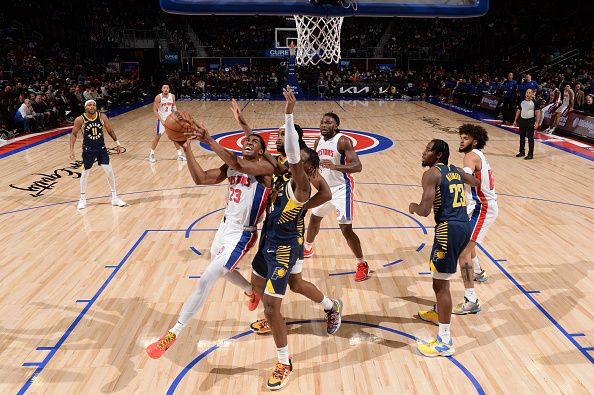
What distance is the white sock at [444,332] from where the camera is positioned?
4.44 metres

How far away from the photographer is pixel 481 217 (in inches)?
213

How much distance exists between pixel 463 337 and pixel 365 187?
539 centimetres

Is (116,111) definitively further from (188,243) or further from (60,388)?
(60,388)

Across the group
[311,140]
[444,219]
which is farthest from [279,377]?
[311,140]

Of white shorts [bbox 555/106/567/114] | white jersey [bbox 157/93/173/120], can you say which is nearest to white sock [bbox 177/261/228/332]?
white jersey [bbox 157/93/173/120]

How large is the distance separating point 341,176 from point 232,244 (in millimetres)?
2026

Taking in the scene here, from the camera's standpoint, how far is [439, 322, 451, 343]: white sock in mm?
4438

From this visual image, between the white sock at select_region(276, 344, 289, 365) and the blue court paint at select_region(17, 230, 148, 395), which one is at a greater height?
the white sock at select_region(276, 344, 289, 365)

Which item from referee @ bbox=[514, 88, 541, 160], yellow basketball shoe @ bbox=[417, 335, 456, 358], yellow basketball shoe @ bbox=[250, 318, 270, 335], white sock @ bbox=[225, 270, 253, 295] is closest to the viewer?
yellow basketball shoe @ bbox=[417, 335, 456, 358]

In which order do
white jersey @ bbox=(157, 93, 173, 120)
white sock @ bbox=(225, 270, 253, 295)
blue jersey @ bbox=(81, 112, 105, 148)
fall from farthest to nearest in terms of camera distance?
white jersey @ bbox=(157, 93, 173, 120), blue jersey @ bbox=(81, 112, 105, 148), white sock @ bbox=(225, 270, 253, 295)

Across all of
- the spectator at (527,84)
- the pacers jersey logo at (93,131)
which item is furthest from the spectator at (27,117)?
the spectator at (527,84)

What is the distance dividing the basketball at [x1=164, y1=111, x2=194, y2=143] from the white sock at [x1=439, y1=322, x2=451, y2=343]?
2633mm

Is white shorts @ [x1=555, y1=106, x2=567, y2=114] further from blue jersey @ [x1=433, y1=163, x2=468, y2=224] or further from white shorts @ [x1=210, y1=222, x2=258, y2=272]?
white shorts @ [x1=210, y1=222, x2=258, y2=272]

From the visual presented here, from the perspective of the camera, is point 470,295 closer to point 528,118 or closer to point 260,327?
point 260,327
